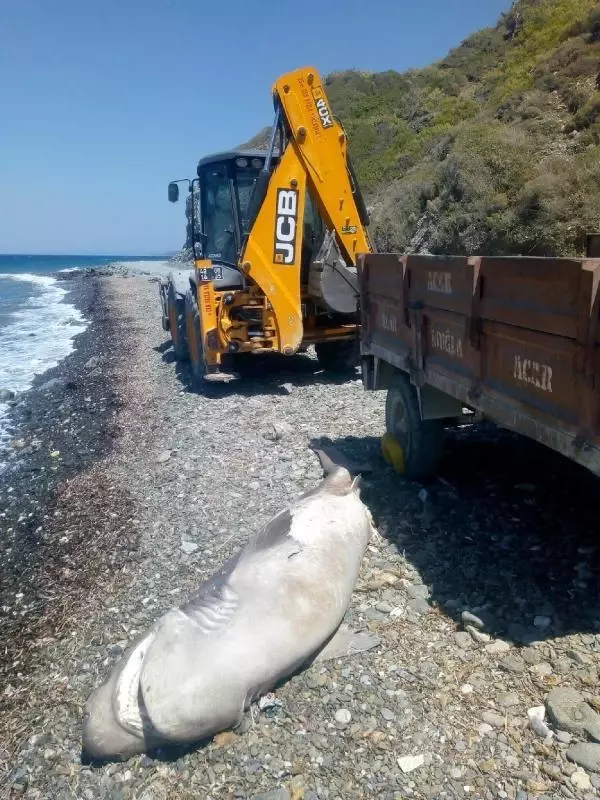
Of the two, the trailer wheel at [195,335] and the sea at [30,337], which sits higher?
the trailer wheel at [195,335]

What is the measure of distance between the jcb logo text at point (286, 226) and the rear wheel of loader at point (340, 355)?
1714 mm

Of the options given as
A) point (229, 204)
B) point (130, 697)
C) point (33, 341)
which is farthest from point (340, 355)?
point (33, 341)

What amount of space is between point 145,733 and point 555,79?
22.5 m

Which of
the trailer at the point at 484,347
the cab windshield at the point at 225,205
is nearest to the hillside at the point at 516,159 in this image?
the cab windshield at the point at 225,205

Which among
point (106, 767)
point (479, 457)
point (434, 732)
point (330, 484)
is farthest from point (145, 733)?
point (479, 457)

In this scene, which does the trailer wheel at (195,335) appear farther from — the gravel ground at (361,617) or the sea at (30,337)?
the sea at (30,337)

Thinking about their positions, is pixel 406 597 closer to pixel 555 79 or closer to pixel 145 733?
pixel 145 733

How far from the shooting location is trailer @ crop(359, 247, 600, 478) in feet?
9.92

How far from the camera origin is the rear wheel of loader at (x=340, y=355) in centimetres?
1017

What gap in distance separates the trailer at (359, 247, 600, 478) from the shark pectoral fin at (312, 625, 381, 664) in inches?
56.3

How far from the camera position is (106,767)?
3088mm

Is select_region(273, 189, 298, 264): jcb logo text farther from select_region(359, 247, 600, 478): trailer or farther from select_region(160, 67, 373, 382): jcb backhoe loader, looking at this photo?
select_region(359, 247, 600, 478): trailer

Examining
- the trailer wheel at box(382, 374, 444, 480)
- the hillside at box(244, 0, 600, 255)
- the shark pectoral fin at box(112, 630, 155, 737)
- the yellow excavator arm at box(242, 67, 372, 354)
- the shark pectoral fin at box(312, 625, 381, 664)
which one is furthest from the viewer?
the hillside at box(244, 0, 600, 255)

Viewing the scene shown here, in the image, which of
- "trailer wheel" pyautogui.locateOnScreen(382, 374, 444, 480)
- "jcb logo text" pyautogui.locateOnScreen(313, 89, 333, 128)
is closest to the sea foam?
"trailer wheel" pyautogui.locateOnScreen(382, 374, 444, 480)
